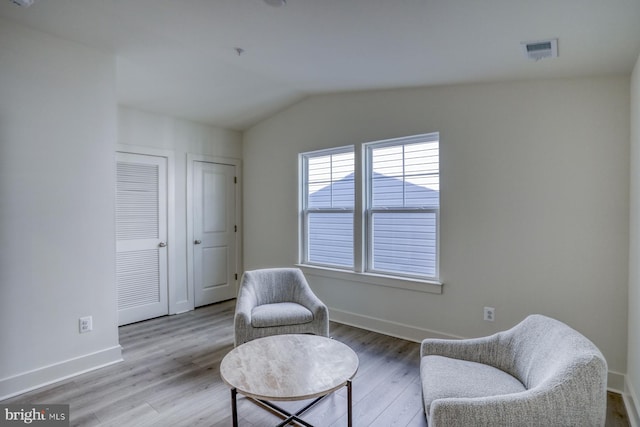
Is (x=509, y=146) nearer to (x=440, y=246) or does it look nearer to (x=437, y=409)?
(x=440, y=246)

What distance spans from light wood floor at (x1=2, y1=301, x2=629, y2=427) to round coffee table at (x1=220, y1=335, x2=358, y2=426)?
26 cm

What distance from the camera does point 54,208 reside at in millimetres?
2486

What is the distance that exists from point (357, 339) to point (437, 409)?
204 cm

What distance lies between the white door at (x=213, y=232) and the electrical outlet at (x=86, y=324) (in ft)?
5.67

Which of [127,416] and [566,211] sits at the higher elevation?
[566,211]

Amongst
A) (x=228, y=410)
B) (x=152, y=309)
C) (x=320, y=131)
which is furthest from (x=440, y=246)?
(x=152, y=309)

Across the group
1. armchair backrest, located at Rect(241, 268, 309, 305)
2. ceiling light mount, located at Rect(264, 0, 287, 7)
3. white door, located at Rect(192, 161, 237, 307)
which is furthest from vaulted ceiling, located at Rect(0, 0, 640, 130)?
armchair backrest, located at Rect(241, 268, 309, 305)

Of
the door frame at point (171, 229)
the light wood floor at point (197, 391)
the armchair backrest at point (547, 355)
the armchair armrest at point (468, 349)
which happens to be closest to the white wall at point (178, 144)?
the door frame at point (171, 229)

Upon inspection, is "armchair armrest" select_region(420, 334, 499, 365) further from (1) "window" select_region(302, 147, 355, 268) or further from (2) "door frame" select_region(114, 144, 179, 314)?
(2) "door frame" select_region(114, 144, 179, 314)

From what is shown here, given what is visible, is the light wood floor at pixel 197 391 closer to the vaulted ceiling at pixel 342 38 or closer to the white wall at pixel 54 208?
the white wall at pixel 54 208

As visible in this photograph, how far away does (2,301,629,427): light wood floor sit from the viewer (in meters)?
2.06

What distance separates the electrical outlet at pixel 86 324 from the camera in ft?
8.63

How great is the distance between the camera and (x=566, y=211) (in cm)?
256

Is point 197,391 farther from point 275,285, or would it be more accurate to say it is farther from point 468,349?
point 468,349
